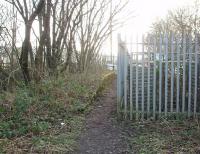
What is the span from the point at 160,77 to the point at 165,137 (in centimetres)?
216

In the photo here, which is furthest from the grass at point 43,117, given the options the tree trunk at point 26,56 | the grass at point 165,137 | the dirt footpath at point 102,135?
the grass at point 165,137

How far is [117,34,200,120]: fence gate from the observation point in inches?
365

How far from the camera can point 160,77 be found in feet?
30.8

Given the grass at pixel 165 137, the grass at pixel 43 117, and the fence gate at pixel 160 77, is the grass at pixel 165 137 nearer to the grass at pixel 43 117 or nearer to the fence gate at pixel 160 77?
the fence gate at pixel 160 77

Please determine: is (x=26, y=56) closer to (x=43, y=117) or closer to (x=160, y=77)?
(x=43, y=117)

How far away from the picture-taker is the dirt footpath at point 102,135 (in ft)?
22.8

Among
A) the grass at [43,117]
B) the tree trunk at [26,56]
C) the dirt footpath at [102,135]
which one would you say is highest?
the tree trunk at [26,56]

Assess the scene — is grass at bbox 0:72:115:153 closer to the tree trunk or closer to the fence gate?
the tree trunk

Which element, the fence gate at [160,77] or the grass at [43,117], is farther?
the fence gate at [160,77]

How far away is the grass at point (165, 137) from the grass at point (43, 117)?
1.29 m

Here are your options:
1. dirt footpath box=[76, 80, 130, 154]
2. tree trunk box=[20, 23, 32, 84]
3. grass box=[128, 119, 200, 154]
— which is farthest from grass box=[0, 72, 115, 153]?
grass box=[128, 119, 200, 154]

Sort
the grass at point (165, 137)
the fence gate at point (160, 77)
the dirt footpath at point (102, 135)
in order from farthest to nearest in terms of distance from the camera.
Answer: the fence gate at point (160, 77), the dirt footpath at point (102, 135), the grass at point (165, 137)

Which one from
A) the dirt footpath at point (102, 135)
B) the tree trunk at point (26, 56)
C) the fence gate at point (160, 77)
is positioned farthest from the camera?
the tree trunk at point (26, 56)

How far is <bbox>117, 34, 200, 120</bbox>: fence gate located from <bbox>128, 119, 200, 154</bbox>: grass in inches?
18.9
